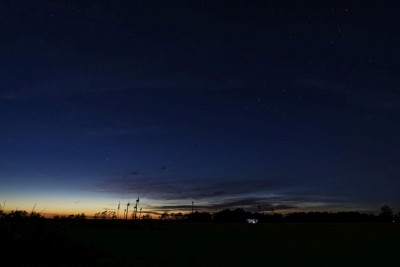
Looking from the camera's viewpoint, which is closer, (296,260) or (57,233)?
(57,233)

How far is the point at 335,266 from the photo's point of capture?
40.3 metres

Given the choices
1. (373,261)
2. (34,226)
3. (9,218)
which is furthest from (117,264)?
(373,261)

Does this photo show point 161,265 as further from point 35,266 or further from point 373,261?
point 373,261

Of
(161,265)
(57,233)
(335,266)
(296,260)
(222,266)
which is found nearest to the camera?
(57,233)

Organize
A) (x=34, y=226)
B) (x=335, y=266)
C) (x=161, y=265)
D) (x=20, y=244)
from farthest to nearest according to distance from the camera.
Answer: (x=335, y=266) → (x=161, y=265) → (x=34, y=226) → (x=20, y=244)

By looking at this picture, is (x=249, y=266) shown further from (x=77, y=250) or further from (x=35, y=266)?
(x=35, y=266)

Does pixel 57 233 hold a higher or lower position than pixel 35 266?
higher

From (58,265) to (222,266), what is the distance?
1632cm

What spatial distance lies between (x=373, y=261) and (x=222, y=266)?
22188mm

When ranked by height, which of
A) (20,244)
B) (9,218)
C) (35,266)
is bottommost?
(35,266)

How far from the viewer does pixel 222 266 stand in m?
33.9

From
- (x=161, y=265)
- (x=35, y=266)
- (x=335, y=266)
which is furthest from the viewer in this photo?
(x=335, y=266)

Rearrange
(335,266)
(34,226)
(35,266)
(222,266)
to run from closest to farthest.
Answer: (35,266) → (34,226) → (222,266) → (335,266)

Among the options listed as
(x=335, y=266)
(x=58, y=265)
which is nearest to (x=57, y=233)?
(x=58, y=265)
